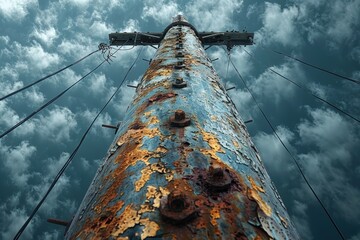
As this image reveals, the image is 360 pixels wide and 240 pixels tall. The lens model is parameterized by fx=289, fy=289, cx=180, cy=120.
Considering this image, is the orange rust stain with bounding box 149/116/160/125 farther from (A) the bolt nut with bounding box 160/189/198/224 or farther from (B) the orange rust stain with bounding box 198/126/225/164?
(A) the bolt nut with bounding box 160/189/198/224

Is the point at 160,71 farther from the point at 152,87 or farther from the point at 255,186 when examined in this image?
the point at 255,186

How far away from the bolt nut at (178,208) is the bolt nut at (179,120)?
0.75m

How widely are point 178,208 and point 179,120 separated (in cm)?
87

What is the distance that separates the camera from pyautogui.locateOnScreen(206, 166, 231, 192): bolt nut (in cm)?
144

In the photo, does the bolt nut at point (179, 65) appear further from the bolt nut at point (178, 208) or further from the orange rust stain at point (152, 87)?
the bolt nut at point (178, 208)

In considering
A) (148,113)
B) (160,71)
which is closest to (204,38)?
(160,71)

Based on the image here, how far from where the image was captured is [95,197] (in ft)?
5.36

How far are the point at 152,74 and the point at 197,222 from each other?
2.47 metres

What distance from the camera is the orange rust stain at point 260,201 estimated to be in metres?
1.46

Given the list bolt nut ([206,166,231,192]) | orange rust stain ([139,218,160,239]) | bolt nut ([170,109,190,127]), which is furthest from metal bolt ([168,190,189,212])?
bolt nut ([170,109,190,127])

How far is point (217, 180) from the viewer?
58.0 inches

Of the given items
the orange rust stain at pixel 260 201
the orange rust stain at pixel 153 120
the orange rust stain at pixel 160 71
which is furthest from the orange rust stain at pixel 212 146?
the orange rust stain at pixel 160 71

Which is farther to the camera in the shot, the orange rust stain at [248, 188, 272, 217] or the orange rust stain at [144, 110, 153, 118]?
the orange rust stain at [144, 110, 153, 118]

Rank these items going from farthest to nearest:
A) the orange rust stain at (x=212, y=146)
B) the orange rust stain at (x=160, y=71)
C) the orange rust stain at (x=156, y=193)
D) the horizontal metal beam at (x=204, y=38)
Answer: the horizontal metal beam at (x=204, y=38), the orange rust stain at (x=160, y=71), the orange rust stain at (x=212, y=146), the orange rust stain at (x=156, y=193)
